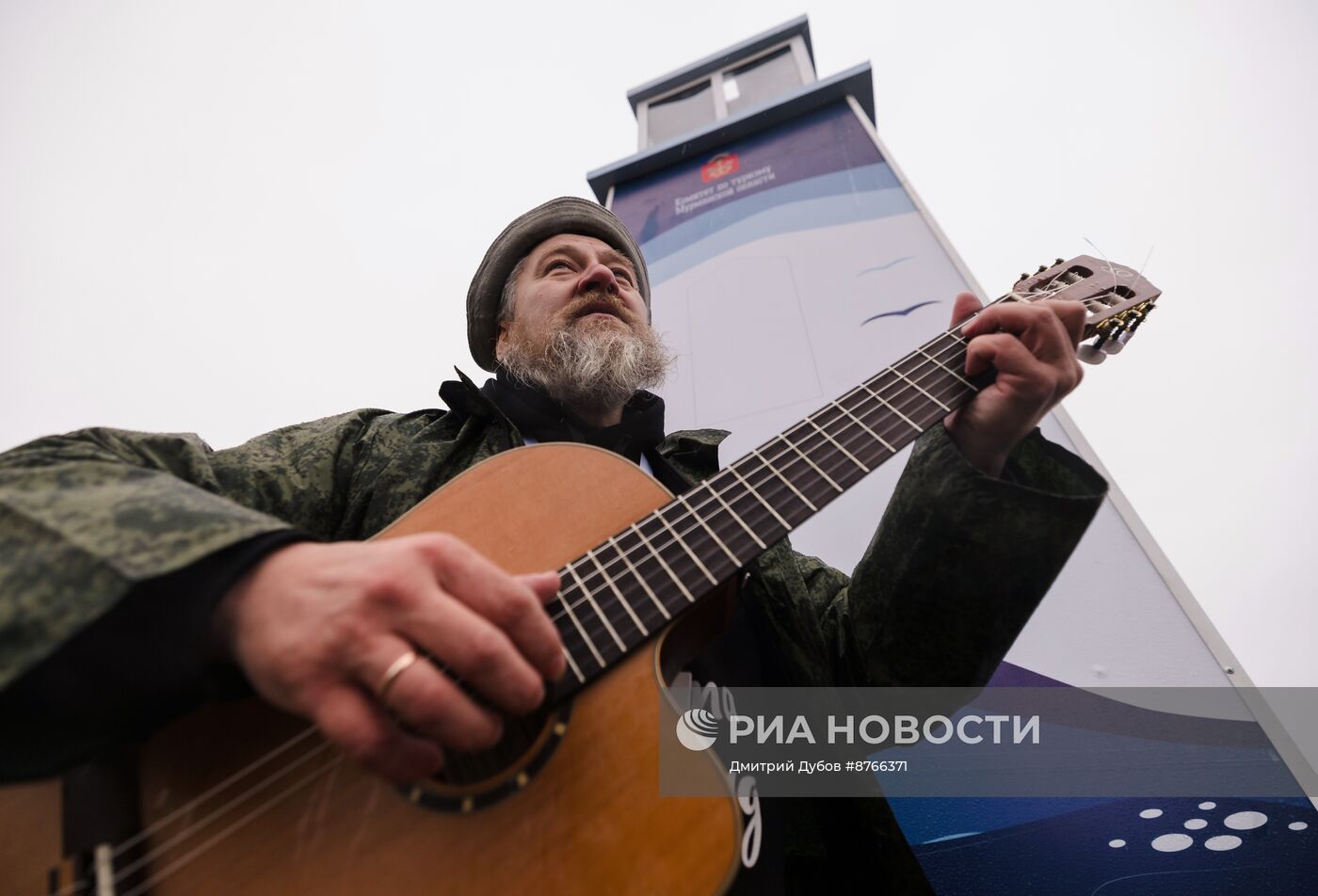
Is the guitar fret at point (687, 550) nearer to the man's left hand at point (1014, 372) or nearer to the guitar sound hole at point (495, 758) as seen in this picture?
the guitar sound hole at point (495, 758)

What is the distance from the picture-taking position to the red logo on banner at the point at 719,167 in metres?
3.33

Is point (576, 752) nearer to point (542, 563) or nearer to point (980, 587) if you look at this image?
point (542, 563)

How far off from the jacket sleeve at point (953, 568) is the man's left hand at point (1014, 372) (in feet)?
0.19

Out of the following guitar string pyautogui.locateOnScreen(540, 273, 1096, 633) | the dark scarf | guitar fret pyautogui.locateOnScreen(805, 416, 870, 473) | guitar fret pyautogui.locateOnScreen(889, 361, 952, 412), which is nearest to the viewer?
guitar string pyautogui.locateOnScreen(540, 273, 1096, 633)

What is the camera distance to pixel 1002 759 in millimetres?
1354

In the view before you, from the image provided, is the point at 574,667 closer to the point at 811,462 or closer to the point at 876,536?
the point at 811,462

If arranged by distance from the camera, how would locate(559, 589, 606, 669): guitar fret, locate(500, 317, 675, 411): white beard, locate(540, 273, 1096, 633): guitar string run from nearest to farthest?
locate(559, 589, 606, 669): guitar fret
locate(540, 273, 1096, 633): guitar string
locate(500, 317, 675, 411): white beard

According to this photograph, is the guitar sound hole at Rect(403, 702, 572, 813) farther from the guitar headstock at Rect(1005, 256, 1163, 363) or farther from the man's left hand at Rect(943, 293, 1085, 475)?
the guitar headstock at Rect(1005, 256, 1163, 363)

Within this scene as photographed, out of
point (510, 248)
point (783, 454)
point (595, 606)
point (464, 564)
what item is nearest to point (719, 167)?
point (510, 248)

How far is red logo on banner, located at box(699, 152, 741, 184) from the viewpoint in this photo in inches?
131

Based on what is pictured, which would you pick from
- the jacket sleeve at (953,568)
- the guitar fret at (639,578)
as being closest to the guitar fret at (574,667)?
the guitar fret at (639,578)

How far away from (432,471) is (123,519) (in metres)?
0.64

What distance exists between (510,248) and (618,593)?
5.40ft

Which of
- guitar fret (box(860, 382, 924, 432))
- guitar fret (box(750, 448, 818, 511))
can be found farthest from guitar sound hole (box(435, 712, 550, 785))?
guitar fret (box(860, 382, 924, 432))
